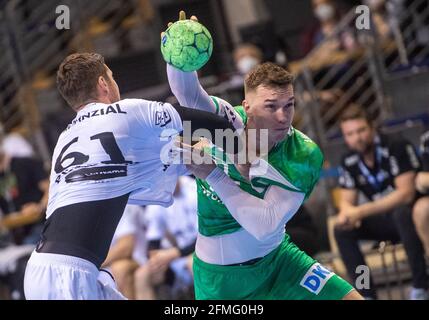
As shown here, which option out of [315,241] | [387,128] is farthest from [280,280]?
[387,128]

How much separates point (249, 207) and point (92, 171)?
83 centimetres

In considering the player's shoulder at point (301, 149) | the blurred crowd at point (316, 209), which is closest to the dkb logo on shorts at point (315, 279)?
the player's shoulder at point (301, 149)

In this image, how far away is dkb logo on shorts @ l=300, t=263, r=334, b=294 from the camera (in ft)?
16.9

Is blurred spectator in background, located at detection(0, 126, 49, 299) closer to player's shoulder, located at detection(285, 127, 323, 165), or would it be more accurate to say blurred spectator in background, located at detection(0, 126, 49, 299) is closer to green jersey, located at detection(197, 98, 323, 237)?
green jersey, located at detection(197, 98, 323, 237)

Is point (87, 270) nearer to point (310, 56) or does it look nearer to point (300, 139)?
point (300, 139)

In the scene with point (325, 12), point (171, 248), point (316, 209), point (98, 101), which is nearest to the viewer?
point (98, 101)

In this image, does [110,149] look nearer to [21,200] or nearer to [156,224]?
[156,224]

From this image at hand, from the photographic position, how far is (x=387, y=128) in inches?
344

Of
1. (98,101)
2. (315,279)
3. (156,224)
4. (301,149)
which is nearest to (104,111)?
(98,101)

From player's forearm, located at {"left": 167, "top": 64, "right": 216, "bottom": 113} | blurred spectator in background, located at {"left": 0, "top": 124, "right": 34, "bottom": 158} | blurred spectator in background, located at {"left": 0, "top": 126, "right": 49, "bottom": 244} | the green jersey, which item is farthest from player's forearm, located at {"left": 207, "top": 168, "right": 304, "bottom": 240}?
blurred spectator in background, located at {"left": 0, "top": 124, "right": 34, "bottom": 158}

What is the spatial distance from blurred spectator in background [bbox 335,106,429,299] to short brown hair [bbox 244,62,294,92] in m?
2.82

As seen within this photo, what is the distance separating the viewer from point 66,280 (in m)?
4.41

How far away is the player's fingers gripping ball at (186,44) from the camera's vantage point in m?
4.66

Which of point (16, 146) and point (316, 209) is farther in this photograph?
point (16, 146)
